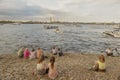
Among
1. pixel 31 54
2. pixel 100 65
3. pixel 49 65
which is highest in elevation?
pixel 49 65

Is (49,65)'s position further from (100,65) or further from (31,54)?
(31,54)

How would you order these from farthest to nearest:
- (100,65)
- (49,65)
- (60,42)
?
(60,42), (100,65), (49,65)

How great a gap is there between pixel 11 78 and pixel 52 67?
10.2ft

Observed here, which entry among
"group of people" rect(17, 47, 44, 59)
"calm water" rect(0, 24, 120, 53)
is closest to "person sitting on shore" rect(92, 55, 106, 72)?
"group of people" rect(17, 47, 44, 59)

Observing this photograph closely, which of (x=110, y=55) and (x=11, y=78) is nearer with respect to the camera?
(x=11, y=78)

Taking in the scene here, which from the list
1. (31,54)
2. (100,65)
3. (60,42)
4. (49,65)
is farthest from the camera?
(60,42)

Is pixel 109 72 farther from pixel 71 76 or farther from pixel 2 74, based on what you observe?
pixel 2 74

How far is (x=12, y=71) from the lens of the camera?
16922 mm

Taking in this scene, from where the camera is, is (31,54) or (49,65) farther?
(31,54)

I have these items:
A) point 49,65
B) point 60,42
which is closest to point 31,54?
point 49,65

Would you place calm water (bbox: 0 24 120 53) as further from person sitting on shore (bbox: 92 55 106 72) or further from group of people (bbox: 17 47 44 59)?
person sitting on shore (bbox: 92 55 106 72)

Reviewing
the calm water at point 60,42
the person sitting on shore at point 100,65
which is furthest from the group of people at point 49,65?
the calm water at point 60,42

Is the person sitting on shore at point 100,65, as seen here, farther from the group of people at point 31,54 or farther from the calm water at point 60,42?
the calm water at point 60,42

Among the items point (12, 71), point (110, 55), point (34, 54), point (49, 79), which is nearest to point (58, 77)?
point (49, 79)
